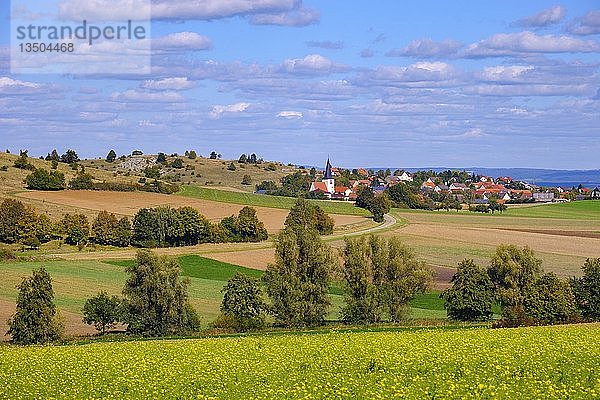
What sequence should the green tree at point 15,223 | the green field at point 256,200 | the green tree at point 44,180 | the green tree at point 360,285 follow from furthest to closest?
the green field at point 256,200, the green tree at point 44,180, the green tree at point 15,223, the green tree at point 360,285

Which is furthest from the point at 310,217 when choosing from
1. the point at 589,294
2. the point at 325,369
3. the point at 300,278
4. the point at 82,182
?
the point at 325,369

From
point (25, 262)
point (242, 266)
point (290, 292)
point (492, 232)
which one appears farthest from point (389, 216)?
point (290, 292)

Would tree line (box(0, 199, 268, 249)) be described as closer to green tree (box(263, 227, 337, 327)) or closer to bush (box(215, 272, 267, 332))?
green tree (box(263, 227, 337, 327))

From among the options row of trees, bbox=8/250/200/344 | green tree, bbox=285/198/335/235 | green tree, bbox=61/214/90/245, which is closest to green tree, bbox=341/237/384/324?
row of trees, bbox=8/250/200/344

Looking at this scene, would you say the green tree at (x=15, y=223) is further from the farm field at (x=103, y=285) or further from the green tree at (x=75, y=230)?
the farm field at (x=103, y=285)

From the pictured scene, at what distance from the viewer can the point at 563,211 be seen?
6727 inches

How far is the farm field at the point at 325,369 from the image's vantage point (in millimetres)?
22281

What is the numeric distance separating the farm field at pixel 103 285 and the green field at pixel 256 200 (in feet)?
179

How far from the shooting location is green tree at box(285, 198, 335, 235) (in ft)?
369

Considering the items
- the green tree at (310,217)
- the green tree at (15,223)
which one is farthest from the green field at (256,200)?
the green tree at (15,223)

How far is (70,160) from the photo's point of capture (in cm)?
16875

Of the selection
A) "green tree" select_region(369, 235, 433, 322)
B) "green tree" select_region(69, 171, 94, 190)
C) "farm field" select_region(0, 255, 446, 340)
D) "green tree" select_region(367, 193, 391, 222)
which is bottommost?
"farm field" select_region(0, 255, 446, 340)

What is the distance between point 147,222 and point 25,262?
63.9 ft

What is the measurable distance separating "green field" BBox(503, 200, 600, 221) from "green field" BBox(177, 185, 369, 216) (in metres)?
36.7
